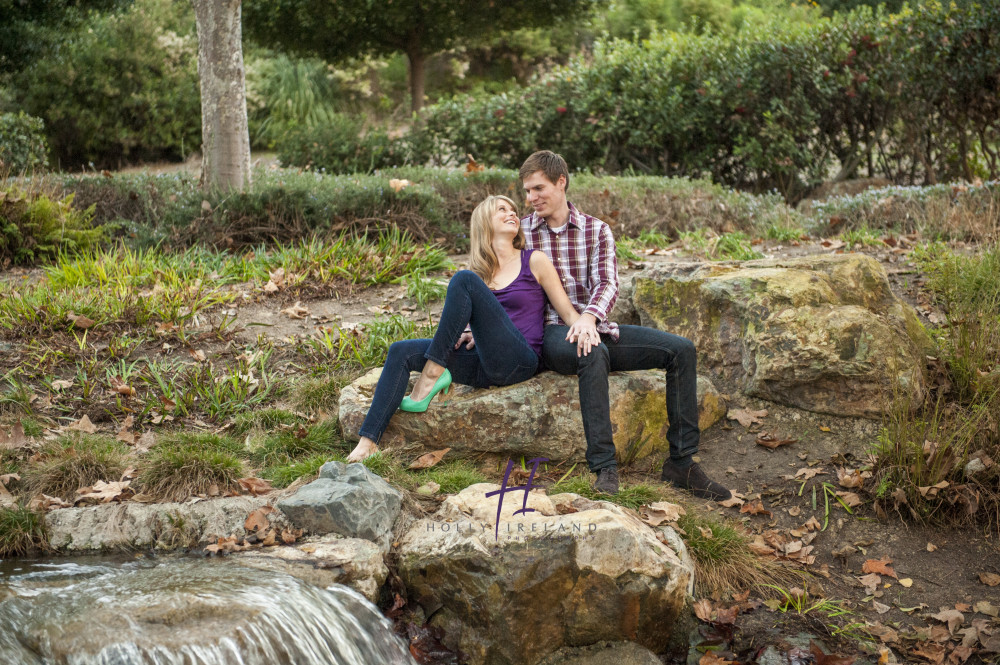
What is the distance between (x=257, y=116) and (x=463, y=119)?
8.52 metres

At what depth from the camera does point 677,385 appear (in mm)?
4352

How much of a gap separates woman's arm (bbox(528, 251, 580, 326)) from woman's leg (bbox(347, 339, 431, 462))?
26.2 inches

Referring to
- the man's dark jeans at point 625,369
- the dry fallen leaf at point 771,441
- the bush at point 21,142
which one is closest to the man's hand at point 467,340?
the man's dark jeans at point 625,369

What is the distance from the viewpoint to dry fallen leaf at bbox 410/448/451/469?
453cm

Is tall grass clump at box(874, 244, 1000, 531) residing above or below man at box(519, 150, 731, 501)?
below

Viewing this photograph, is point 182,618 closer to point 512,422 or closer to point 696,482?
point 512,422

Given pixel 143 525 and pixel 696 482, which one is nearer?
pixel 143 525

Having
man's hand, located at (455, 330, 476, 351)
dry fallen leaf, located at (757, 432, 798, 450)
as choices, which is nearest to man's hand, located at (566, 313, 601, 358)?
man's hand, located at (455, 330, 476, 351)

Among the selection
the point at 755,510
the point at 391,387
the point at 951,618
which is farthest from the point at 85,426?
the point at 951,618

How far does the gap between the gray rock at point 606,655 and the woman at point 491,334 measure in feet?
4.64

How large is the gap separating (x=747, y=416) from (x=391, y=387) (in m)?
2.06

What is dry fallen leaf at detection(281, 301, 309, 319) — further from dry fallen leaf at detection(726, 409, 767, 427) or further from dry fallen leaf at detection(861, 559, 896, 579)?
dry fallen leaf at detection(861, 559, 896, 579)

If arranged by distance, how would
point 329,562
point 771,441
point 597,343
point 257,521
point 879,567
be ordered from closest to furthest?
point 329,562 → point 257,521 → point 879,567 → point 597,343 → point 771,441

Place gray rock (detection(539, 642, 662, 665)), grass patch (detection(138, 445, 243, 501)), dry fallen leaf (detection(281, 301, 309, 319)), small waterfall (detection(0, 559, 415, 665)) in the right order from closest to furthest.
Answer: small waterfall (detection(0, 559, 415, 665))
gray rock (detection(539, 642, 662, 665))
grass patch (detection(138, 445, 243, 501))
dry fallen leaf (detection(281, 301, 309, 319))
